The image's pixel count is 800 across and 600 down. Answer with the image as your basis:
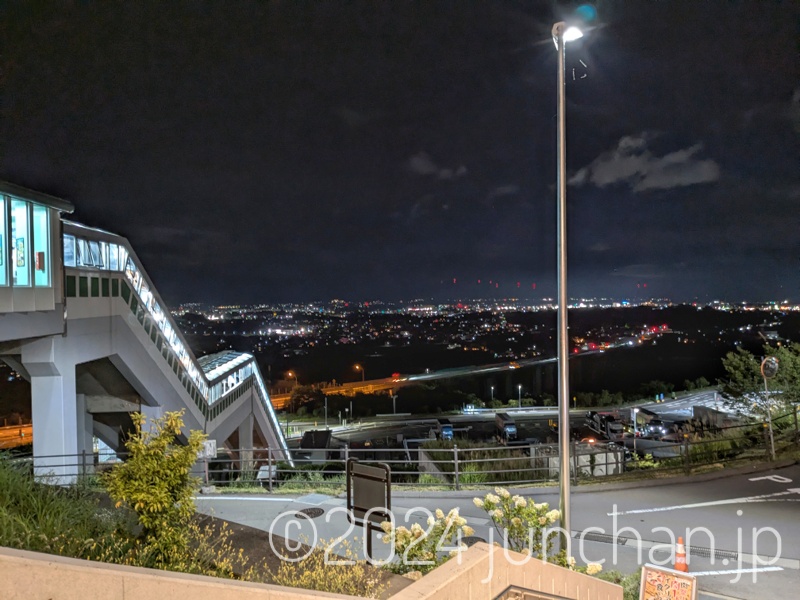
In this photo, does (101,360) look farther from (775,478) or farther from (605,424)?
(605,424)

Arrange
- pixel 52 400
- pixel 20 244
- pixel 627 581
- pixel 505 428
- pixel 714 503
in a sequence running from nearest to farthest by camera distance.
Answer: pixel 627 581 < pixel 714 503 < pixel 20 244 < pixel 52 400 < pixel 505 428

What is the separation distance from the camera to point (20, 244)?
40.3 ft

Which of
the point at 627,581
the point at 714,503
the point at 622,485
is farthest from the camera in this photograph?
the point at 622,485

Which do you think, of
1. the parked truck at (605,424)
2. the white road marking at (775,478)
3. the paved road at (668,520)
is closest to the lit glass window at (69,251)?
the paved road at (668,520)

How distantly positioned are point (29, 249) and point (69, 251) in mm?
2026

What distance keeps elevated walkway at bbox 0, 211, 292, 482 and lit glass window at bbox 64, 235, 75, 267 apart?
3 cm

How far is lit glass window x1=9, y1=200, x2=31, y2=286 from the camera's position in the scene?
1198 cm

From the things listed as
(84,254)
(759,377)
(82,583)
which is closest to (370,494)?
(82,583)

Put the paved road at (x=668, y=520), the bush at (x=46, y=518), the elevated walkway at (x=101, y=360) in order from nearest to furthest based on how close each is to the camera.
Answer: the bush at (x=46, y=518) < the paved road at (x=668, y=520) < the elevated walkway at (x=101, y=360)

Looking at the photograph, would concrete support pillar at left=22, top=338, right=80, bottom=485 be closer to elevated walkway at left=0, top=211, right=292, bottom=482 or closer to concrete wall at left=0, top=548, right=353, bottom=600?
elevated walkway at left=0, top=211, right=292, bottom=482

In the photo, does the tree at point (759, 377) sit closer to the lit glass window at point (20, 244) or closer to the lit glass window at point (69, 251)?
the lit glass window at point (69, 251)

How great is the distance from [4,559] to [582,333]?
20809 centimetres

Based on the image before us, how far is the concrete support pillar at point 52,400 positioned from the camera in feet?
45.9

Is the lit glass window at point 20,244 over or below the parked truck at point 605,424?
over
